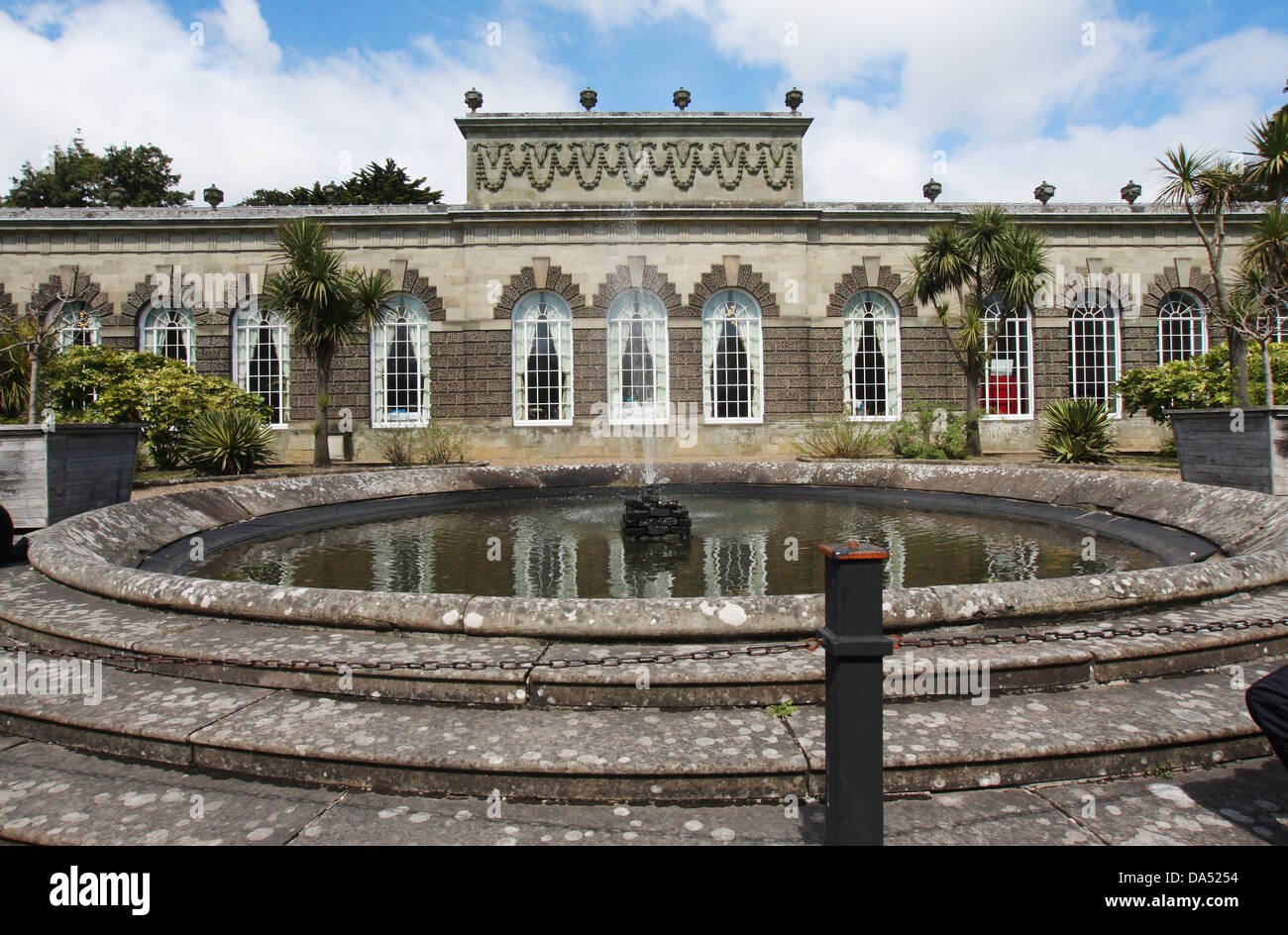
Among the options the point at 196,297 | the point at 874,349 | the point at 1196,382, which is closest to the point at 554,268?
the point at 874,349

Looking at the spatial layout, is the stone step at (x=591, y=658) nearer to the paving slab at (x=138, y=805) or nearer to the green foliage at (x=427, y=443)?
the paving slab at (x=138, y=805)

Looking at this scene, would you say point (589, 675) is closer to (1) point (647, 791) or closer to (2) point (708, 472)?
(1) point (647, 791)

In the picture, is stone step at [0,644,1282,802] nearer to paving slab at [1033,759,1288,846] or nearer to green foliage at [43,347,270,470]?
paving slab at [1033,759,1288,846]

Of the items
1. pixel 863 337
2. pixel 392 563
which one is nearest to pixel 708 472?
pixel 392 563

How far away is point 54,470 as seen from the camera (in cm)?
695

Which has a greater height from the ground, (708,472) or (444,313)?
(444,313)

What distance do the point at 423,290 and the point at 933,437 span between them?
1385 centimetres

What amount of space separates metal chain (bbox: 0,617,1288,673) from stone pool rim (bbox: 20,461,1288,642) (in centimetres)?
17

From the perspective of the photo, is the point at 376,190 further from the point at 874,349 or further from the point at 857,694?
the point at 857,694

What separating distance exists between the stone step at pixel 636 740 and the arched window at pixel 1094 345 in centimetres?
2060

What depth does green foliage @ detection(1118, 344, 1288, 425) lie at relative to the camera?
47.5 feet

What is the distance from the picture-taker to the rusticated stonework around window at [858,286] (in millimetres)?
20000

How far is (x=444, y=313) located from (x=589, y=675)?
18187 mm
